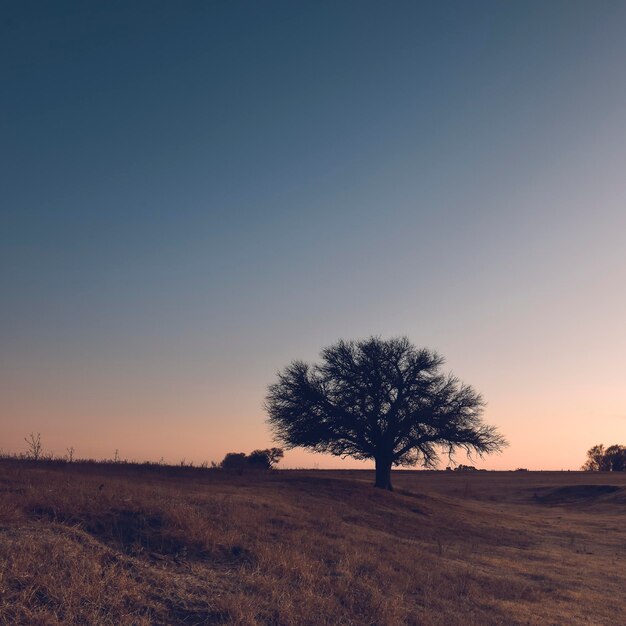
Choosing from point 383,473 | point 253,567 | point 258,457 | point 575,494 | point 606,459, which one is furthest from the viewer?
point 606,459

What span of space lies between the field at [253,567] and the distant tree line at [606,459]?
84776 millimetres

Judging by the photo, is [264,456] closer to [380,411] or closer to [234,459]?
[234,459]

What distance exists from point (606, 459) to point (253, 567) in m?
106

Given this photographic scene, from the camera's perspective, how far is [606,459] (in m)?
101

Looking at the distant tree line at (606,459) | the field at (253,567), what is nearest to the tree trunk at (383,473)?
the field at (253,567)

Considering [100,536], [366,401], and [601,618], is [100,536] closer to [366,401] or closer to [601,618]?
[601,618]

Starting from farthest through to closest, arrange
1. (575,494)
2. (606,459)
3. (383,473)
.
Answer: (606,459) → (575,494) → (383,473)

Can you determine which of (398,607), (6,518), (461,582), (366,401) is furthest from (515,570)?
(366,401)

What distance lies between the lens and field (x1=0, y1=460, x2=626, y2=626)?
8.75 meters

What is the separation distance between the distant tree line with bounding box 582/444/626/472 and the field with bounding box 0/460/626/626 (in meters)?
84.8

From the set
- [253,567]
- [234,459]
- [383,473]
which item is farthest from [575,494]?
[253,567]

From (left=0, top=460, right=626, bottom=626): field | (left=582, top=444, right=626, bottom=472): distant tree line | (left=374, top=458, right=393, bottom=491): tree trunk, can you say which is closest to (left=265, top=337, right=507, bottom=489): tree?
(left=374, top=458, right=393, bottom=491): tree trunk

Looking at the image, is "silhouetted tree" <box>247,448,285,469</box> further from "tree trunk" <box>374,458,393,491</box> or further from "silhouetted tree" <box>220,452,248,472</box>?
"tree trunk" <box>374,458,393,491</box>

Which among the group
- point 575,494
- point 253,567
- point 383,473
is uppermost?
point 383,473
